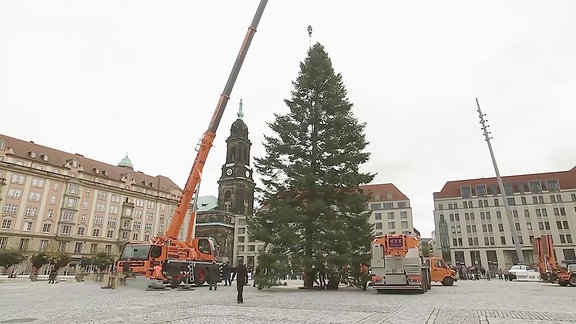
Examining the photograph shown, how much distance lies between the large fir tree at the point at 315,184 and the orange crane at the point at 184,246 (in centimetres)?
393

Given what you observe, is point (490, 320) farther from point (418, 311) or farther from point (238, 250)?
point (238, 250)

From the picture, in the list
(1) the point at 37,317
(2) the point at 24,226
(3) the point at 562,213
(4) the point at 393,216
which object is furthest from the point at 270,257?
(3) the point at 562,213

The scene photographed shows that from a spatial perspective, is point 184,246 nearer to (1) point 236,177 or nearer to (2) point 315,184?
(2) point 315,184

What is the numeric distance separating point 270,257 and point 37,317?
1289 cm

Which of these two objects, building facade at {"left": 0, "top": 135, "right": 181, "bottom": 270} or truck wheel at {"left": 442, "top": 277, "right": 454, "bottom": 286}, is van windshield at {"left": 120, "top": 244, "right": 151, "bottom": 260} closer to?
truck wheel at {"left": 442, "top": 277, "right": 454, "bottom": 286}

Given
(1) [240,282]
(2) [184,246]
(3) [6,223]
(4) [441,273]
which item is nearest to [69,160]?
(3) [6,223]

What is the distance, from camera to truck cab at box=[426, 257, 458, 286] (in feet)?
Answer: 93.0

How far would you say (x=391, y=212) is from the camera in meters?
83.6

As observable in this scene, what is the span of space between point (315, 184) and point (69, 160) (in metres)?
64.3

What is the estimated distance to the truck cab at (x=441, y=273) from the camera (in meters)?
28.3

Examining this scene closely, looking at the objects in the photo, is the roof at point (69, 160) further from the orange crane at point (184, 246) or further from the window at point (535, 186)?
the window at point (535, 186)

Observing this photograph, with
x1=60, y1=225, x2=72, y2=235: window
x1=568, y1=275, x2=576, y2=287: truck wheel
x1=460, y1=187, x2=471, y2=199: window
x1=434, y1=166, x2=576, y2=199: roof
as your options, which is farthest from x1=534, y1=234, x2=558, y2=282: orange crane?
x1=60, y1=225, x2=72, y2=235: window

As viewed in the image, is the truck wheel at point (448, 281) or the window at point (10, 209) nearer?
the truck wheel at point (448, 281)

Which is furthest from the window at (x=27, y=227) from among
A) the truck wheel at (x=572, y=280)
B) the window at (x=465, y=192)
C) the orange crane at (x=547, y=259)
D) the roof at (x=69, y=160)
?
the window at (x=465, y=192)
